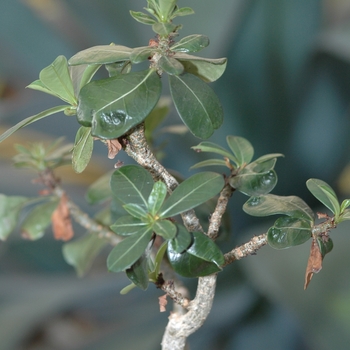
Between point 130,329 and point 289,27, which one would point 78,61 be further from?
point 289,27

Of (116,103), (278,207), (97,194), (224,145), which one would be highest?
(116,103)

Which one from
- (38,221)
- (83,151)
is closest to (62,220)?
(38,221)

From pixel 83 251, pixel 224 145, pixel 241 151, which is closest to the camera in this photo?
pixel 241 151

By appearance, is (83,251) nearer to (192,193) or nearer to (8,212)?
(8,212)

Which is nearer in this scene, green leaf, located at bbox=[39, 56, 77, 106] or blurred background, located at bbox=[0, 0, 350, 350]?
green leaf, located at bbox=[39, 56, 77, 106]

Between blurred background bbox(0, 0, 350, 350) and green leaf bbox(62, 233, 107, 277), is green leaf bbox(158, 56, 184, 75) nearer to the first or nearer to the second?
green leaf bbox(62, 233, 107, 277)

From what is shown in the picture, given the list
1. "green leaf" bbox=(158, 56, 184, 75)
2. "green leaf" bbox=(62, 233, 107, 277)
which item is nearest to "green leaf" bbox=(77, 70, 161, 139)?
"green leaf" bbox=(158, 56, 184, 75)

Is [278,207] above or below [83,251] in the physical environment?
above
